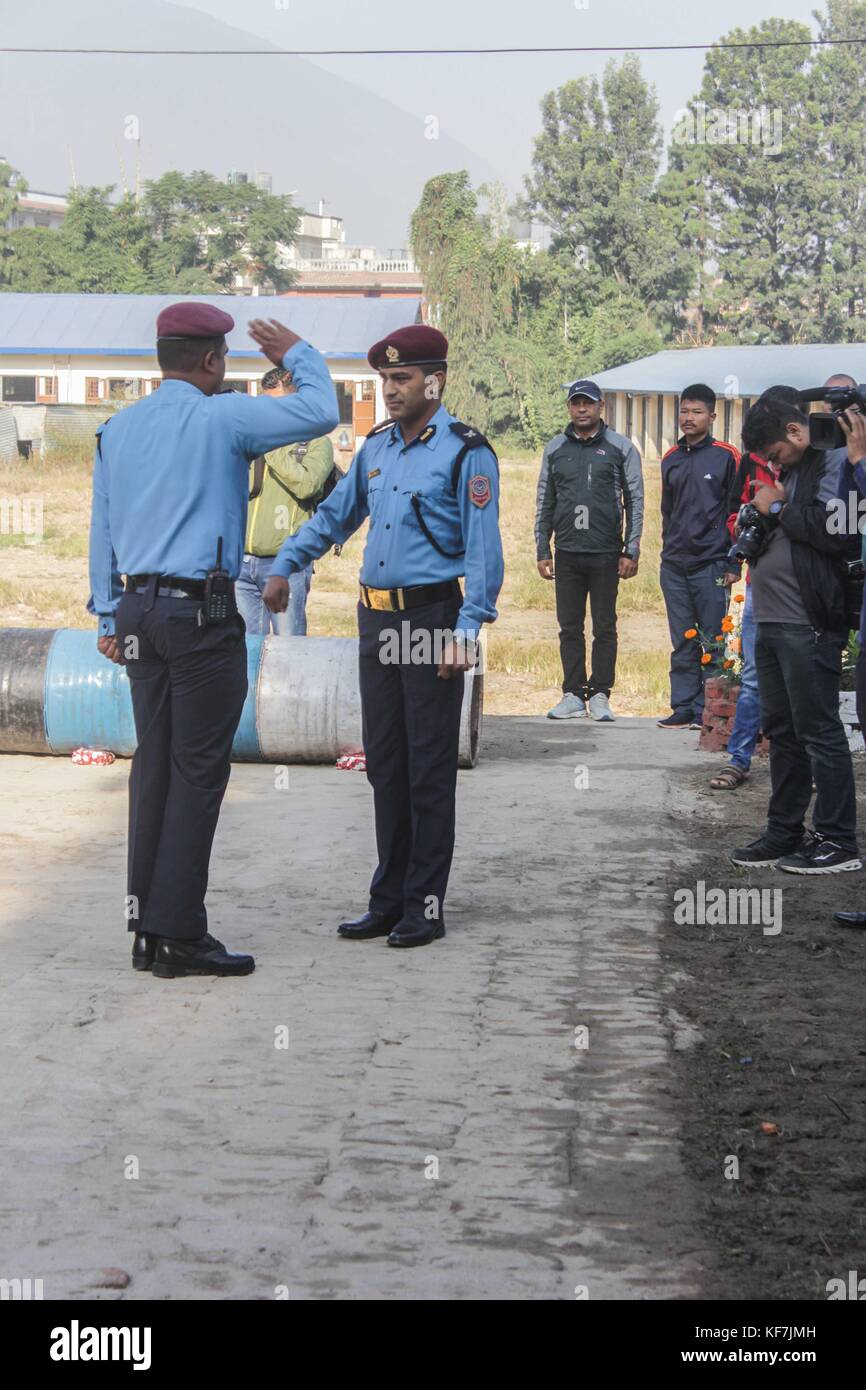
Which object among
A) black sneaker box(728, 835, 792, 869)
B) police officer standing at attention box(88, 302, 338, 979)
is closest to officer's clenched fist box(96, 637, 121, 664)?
police officer standing at attention box(88, 302, 338, 979)

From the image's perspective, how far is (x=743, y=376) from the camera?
1859 inches

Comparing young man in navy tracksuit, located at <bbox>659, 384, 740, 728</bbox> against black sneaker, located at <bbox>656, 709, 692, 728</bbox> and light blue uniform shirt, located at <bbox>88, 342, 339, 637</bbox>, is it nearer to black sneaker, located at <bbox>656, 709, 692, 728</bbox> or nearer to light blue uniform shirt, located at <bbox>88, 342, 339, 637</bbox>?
black sneaker, located at <bbox>656, 709, 692, 728</bbox>

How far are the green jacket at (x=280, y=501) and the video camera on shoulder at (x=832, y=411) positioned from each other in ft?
11.0

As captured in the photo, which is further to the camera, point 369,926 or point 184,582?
point 369,926

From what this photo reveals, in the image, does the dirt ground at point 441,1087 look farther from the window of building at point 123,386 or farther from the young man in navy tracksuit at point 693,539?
the window of building at point 123,386

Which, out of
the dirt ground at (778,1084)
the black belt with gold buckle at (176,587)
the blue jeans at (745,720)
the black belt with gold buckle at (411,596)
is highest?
the black belt with gold buckle at (176,587)

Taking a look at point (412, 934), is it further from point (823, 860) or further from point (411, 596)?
point (823, 860)

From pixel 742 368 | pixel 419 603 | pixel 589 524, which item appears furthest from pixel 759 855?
pixel 742 368

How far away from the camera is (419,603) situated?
6035 mm

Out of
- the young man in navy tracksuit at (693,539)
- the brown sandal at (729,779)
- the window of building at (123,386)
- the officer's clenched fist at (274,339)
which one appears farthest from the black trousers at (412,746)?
the window of building at (123,386)

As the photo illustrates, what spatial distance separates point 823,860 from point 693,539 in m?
3.77

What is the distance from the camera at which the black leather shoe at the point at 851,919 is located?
636cm
